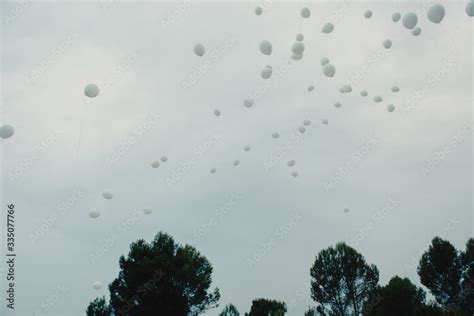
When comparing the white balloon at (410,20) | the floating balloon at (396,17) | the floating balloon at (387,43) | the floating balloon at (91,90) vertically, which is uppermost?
the floating balloon at (91,90)

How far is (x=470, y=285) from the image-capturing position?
110 feet

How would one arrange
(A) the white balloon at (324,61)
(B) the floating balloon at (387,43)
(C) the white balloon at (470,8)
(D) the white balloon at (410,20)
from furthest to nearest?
(A) the white balloon at (324,61) < (B) the floating balloon at (387,43) < (D) the white balloon at (410,20) < (C) the white balloon at (470,8)

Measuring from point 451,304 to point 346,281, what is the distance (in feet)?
27.5

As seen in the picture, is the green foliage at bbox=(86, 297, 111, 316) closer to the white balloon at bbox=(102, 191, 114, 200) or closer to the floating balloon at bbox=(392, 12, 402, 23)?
the white balloon at bbox=(102, 191, 114, 200)

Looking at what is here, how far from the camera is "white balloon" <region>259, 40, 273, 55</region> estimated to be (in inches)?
427

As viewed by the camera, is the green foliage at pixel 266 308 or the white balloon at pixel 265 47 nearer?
the white balloon at pixel 265 47

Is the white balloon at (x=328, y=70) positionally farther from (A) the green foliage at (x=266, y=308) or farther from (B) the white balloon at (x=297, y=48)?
(A) the green foliage at (x=266, y=308)

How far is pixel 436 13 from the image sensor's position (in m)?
8.69

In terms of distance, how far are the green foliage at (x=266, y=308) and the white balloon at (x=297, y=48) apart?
98.8 feet

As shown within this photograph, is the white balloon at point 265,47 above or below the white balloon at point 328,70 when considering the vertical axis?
above

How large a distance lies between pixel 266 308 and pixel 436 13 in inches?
1270

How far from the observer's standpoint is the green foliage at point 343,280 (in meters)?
32.3

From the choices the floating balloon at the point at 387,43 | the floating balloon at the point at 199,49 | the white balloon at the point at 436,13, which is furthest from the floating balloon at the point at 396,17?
the floating balloon at the point at 199,49

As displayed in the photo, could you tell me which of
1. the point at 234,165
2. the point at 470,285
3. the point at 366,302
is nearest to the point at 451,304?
the point at 470,285
